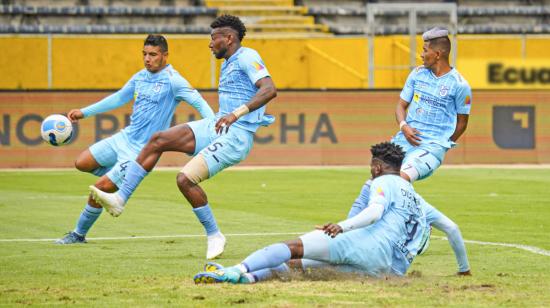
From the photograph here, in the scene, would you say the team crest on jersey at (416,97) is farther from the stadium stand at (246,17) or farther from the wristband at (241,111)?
the stadium stand at (246,17)

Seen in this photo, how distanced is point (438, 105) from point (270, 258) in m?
3.88

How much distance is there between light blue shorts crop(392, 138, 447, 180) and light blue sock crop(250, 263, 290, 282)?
108 inches

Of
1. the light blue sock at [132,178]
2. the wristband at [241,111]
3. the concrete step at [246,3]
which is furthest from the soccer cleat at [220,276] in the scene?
the concrete step at [246,3]

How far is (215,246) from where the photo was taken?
11.9 metres

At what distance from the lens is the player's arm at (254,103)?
11430 mm

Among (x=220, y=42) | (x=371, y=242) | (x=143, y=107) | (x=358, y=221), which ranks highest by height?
(x=220, y=42)

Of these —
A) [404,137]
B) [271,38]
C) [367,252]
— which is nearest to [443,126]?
[404,137]

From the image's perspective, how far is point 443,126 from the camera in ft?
41.3

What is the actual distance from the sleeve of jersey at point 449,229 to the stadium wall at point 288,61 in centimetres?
2028

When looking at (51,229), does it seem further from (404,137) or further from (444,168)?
(444,168)

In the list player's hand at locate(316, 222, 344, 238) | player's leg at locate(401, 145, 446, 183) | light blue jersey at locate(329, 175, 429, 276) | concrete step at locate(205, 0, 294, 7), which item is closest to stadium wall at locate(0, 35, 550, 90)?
concrete step at locate(205, 0, 294, 7)

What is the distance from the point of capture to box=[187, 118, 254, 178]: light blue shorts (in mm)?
11852

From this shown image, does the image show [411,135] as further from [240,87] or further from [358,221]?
[358,221]

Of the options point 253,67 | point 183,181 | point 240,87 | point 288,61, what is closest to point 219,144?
point 183,181
